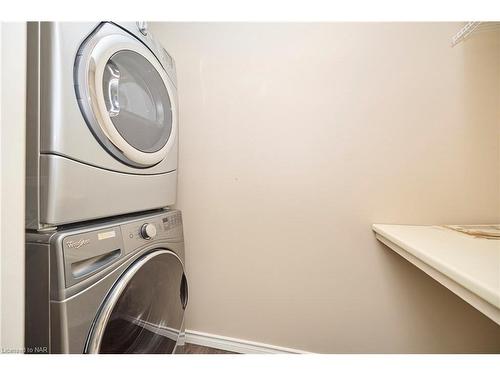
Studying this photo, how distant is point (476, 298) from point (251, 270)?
848 millimetres

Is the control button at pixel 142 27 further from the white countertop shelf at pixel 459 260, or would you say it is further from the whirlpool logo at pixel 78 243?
the white countertop shelf at pixel 459 260

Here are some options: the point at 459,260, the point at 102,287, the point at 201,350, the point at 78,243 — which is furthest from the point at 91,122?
the point at 201,350

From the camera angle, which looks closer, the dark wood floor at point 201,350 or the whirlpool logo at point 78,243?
the whirlpool logo at point 78,243

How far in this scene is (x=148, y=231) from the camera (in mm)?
721

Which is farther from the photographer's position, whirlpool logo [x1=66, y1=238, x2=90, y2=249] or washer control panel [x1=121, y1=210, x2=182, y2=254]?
washer control panel [x1=121, y1=210, x2=182, y2=254]

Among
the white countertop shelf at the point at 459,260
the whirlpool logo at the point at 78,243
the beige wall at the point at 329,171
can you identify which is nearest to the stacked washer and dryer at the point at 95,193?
the whirlpool logo at the point at 78,243

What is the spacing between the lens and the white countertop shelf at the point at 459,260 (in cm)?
47

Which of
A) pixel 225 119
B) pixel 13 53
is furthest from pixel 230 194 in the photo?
pixel 13 53

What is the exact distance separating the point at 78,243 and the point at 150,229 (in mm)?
229

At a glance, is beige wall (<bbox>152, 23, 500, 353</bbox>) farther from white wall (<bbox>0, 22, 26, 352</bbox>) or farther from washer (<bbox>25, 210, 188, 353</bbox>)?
white wall (<bbox>0, 22, 26, 352</bbox>)

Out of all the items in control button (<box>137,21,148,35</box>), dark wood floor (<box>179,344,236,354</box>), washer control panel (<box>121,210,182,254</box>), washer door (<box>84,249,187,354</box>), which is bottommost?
dark wood floor (<box>179,344,236,354</box>)

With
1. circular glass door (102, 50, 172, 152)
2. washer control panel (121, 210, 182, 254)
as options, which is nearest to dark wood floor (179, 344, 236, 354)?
washer control panel (121, 210, 182, 254)

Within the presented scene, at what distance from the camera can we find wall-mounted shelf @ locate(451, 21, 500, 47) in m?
0.84

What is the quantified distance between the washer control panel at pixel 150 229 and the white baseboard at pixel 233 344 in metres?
0.67
